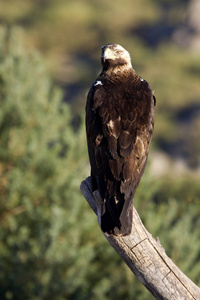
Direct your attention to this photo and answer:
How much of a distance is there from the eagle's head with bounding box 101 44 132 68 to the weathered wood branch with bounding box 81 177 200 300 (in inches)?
73.8

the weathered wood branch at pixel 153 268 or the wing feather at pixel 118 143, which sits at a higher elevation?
the wing feather at pixel 118 143

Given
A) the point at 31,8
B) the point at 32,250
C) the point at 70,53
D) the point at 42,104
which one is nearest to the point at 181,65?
the point at 70,53

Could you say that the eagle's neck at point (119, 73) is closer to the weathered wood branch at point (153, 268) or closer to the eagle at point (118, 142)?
the eagle at point (118, 142)

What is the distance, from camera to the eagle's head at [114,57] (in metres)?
5.07

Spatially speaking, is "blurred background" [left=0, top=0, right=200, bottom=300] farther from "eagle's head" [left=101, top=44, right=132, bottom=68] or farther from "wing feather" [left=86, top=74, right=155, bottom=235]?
"eagle's head" [left=101, top=44, right=132, bottom=68]

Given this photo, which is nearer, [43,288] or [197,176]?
[43,288]

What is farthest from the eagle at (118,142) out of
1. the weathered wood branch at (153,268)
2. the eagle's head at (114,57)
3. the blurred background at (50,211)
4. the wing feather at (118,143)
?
the blurred background at (50,211)

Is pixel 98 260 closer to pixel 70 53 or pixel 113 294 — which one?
pixel 113 294

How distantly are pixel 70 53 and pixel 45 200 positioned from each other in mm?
21972

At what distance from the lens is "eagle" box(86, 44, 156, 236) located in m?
3.86

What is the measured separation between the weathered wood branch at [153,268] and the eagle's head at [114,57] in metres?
1.88

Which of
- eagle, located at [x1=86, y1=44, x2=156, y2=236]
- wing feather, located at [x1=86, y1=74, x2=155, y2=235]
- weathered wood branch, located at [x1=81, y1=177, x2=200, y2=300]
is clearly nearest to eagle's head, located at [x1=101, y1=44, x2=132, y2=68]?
eagle, located at [x1=86, y1=44, x2=156, y2=236]

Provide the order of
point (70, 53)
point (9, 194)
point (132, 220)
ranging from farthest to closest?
point (70, 53), point (9, 194), point (132, 220)

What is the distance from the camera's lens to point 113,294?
6957 mm
